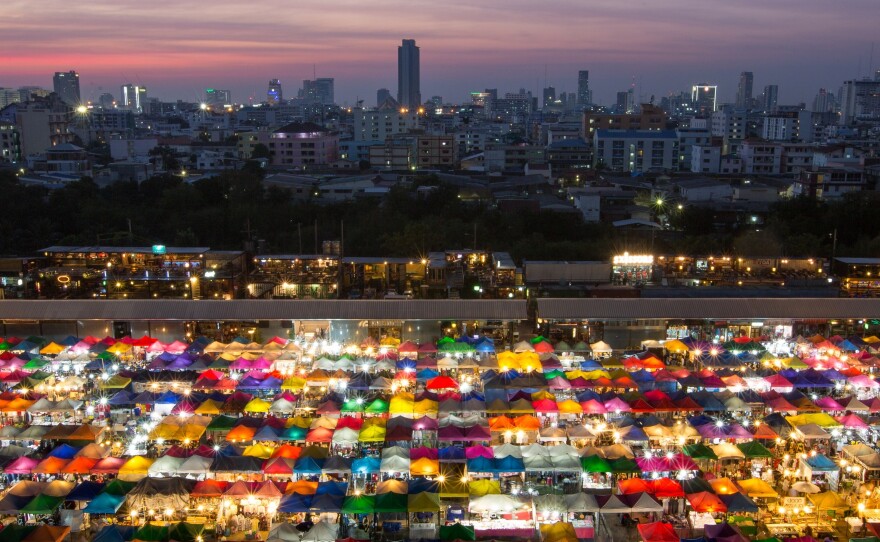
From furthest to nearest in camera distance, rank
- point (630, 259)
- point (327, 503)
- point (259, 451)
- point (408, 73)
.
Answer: point (408, 73) < point (630, 259) < point (259, 451) < point (327, 503)

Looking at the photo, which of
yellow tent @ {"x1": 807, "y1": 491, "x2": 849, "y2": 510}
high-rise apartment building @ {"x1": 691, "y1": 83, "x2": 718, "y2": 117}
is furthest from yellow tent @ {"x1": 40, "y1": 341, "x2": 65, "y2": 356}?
high-rise apartment building @ {"x1": 691, "y1": 83, "x2": 718, "y2": 117}

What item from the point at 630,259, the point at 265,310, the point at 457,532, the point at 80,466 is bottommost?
the point at 457,532

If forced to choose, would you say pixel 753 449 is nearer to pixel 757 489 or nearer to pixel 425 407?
pixel 757 489

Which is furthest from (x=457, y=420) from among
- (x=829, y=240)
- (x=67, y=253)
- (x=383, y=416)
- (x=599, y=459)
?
(x=829, y=240)

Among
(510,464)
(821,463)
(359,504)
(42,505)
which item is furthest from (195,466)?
(821,463)

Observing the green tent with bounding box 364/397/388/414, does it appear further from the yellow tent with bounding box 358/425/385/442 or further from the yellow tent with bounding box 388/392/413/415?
the yellow tent with bounding box 358/425/385/442

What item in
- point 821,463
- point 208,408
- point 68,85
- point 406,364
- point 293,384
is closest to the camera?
point 821,463

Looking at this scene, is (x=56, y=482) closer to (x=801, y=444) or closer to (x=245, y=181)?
(x=801, y=444)

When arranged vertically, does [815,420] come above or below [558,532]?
above

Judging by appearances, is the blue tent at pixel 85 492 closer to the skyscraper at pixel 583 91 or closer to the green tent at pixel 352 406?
the green tent at pixel 352 406
